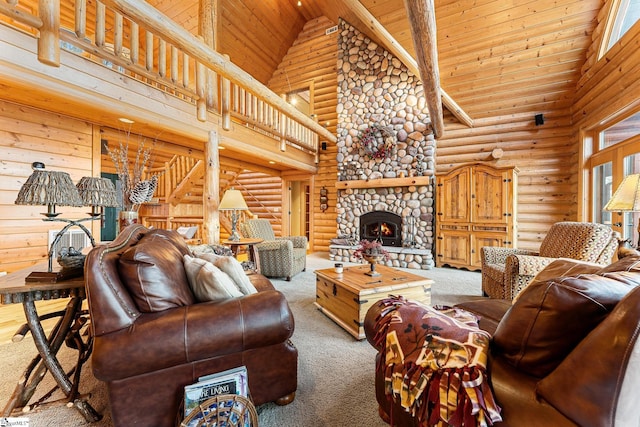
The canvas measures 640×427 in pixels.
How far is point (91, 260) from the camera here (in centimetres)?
123

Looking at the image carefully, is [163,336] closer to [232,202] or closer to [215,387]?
[215,387]

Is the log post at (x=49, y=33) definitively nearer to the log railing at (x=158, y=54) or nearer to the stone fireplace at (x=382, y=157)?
the log railing at (x=158, y=54)

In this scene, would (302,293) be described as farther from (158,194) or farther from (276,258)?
(158,194)

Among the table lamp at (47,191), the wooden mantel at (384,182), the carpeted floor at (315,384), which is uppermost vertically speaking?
the wooden mantel at (384,182)

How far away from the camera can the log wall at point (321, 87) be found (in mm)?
6938

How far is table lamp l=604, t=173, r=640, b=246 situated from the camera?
1.95 meters

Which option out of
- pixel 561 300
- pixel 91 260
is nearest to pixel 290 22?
pixel 91 260

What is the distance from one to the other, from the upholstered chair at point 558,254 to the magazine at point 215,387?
2.50 metres

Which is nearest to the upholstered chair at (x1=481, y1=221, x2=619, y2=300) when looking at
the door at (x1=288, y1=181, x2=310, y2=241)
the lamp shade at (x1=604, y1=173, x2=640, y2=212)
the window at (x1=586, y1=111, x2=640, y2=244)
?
the lamp shade at (x1=604, y1=173, x2=640, y2=212)

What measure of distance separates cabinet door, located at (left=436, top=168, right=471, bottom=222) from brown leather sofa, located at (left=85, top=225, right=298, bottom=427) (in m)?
4.53

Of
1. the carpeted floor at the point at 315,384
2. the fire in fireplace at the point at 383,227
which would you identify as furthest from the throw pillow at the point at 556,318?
the fire in fireplace at the point at 383,227

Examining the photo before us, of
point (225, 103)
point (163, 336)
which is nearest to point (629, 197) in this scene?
point (163, 336)

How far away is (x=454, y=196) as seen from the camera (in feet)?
16.8

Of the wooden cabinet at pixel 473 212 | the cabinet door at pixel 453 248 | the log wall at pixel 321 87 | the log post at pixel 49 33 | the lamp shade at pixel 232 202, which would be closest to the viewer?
the log post at pixel 49 33
